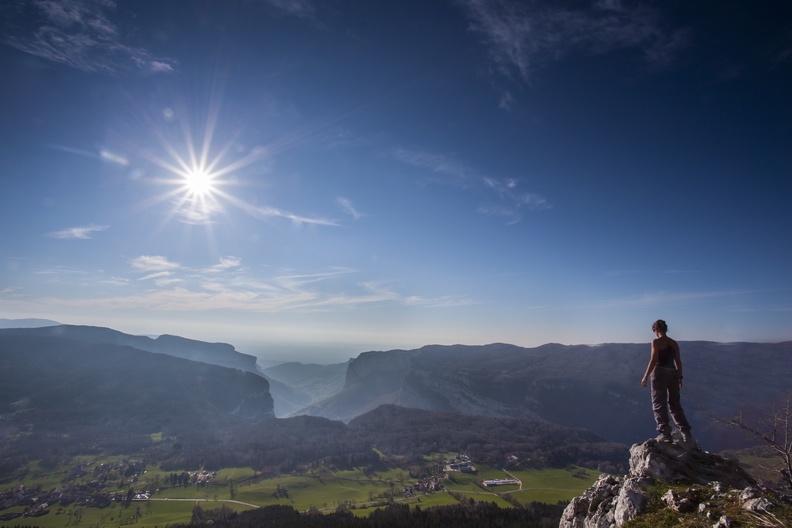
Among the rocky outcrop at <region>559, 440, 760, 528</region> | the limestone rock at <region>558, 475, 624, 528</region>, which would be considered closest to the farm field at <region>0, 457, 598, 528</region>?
the limestone rock at <region>558, 475, 624, 528</region>

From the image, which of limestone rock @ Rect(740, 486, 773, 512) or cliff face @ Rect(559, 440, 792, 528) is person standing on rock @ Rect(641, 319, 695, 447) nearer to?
cliff face @ Rect(559, 440, 792, 528)

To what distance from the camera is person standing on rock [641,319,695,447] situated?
20078 millimetres

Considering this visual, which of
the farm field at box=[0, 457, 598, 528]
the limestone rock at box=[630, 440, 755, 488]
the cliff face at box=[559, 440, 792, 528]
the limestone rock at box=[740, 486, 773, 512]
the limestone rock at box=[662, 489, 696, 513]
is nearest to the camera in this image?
the limestone rock at box=[740, 486, 773, 512]

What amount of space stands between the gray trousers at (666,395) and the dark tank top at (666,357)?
235mm

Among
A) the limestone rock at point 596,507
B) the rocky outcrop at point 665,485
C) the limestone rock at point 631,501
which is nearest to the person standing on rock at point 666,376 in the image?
the rocky outcrop at point 665,485

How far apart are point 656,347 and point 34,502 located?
8570 inches

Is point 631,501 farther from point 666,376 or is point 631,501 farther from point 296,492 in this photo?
point 296,492

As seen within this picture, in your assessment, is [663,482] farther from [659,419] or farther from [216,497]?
[216,497]

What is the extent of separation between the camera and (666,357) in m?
20.4

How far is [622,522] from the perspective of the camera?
17.6 metres

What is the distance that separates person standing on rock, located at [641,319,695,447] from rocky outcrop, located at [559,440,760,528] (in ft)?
3.75

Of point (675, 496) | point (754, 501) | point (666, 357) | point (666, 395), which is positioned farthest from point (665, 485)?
point (666, 357)

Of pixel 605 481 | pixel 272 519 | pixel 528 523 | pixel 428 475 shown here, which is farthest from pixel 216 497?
pixel 605 481

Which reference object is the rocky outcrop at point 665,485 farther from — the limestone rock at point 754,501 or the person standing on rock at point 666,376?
the person standing on rock at point 666,376
